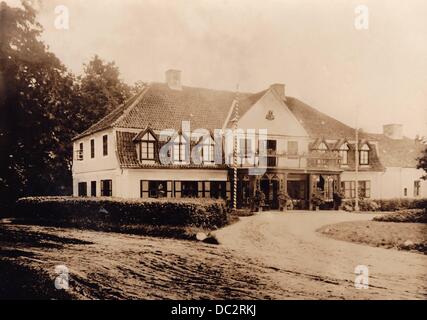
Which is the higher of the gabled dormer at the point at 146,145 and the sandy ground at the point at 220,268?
the gabled dormer at the point at 146,145

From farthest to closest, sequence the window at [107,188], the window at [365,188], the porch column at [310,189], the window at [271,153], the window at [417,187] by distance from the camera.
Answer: the window at [107,188] < the porch column at [310,189] < the window at [271,153] < the window at [365,188] < the window at [417,187]

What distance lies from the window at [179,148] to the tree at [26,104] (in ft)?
8.36

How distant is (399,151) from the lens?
335 inches

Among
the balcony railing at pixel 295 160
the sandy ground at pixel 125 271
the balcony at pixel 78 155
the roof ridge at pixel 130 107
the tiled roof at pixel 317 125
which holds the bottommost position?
the sandy ground at pixel 125 271

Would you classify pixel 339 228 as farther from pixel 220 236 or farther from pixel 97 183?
pixel 97 183

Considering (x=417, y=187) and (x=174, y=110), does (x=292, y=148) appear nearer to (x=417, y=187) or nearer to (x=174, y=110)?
(x=174, y=110)

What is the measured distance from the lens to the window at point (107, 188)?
11.5 metres

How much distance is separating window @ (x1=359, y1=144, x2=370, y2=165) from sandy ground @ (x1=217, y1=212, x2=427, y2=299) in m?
2.65

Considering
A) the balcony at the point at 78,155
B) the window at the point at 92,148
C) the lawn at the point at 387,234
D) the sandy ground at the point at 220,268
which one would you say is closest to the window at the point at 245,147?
the sandy ground at the point at 220,268

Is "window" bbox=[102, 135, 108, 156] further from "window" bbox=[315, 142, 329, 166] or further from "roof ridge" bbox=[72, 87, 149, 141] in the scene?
"window" bbox=[315, 142, 329, 166]

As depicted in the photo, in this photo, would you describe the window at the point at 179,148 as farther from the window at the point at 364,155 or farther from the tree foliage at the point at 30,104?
the window at the point at 364,155

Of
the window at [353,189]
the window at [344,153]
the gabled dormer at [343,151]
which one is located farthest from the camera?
the window at [344,153]

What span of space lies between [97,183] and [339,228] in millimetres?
7117
